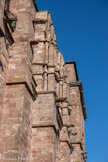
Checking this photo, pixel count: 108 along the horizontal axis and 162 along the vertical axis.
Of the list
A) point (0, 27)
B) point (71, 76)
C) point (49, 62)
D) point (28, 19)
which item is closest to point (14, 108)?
point (0, 27)

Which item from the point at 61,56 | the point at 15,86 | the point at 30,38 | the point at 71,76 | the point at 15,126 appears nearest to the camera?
the point at 15,126

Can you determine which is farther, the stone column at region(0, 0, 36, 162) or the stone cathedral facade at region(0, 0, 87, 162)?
the stone cathedral facade at region(0, 0, 87, 162)

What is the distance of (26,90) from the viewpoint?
427 inches

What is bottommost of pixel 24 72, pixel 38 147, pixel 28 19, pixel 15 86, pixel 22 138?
pixel 22 138

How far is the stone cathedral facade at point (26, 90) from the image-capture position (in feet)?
32.1

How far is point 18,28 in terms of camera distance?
12648mm

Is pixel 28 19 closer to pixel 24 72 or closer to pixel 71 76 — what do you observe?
pixel 24 72

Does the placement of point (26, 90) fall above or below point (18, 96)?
above

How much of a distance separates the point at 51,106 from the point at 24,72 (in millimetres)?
3454

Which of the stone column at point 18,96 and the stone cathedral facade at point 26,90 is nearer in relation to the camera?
the stone column at point 18,96

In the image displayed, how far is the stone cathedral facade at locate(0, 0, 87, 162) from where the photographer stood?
9781mm

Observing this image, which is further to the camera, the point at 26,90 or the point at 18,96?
the point at 26,90

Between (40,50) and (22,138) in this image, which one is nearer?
(22,138)

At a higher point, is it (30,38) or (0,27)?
(30,38)
